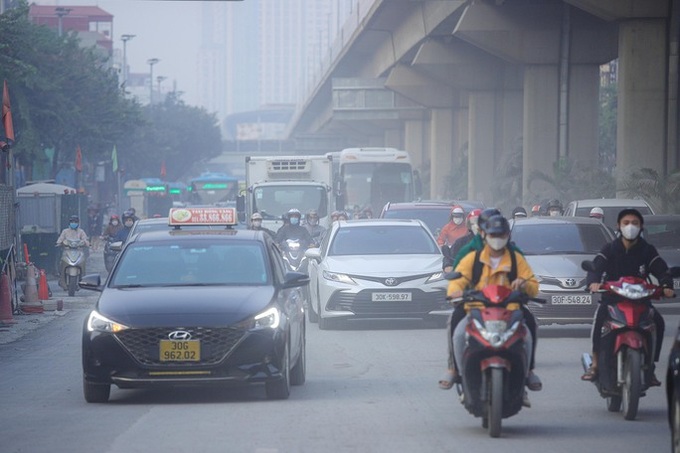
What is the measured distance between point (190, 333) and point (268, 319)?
693 mm

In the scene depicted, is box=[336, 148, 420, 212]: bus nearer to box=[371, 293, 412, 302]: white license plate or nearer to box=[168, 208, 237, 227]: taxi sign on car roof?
box=[371, 293, 412, 302]: white license plate

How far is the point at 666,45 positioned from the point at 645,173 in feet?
14.5

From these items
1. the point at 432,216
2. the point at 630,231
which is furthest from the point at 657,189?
the point at 630,231

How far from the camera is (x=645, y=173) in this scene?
34406 mm

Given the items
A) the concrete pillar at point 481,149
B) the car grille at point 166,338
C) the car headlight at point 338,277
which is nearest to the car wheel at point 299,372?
the car grille at point 166,338

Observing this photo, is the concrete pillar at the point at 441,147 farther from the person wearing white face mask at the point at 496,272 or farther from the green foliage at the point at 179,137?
the person wearing white face mask at the point at 496,272

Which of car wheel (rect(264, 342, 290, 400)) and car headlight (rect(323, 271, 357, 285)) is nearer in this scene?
car wheel (rect(264, 342, 290, 400))

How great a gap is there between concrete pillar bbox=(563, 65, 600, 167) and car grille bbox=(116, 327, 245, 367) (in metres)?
34.2

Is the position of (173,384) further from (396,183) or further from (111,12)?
(111,12)

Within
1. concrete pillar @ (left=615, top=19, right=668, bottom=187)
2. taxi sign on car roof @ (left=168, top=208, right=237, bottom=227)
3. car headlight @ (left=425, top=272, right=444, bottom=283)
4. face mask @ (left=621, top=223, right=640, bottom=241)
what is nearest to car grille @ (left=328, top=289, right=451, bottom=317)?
car headlight @ (left=425, top=272, right=444, bottom=283)

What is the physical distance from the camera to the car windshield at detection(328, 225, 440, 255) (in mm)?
21438

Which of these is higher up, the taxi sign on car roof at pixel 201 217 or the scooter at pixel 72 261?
the taxi sign on car roof at pixel 201 217

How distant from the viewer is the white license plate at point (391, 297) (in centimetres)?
2003

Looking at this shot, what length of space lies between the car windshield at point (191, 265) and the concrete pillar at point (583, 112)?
32739 mm
